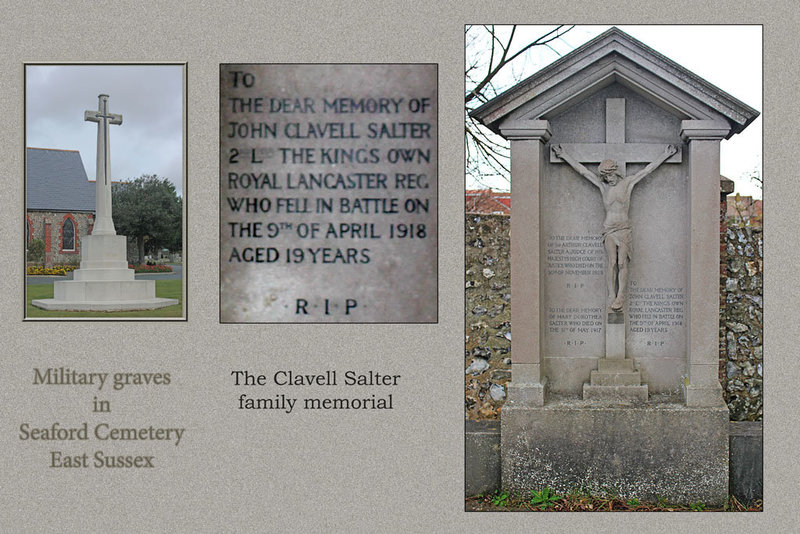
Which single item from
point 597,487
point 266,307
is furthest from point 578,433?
point 266,307

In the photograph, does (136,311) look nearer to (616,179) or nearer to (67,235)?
(67,235)

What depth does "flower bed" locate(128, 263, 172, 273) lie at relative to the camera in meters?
7.02

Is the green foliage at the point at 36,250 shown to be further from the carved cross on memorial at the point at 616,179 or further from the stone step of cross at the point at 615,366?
the stone step of cross at the point at 615,366

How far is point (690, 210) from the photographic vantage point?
558cm

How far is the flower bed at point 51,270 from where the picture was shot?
640cm

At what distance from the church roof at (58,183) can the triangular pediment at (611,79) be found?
4221 millimetres

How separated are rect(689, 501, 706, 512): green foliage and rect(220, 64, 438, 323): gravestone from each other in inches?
103

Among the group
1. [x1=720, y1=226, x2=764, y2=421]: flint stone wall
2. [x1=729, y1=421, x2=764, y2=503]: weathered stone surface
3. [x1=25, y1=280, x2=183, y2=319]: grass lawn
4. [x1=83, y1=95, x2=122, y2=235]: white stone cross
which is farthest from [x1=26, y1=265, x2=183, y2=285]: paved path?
[x1=720, y1=226, x2=764, y2=421]: flint stone wall

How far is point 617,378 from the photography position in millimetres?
5762

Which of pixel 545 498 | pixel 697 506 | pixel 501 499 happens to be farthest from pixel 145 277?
pixel 697 506

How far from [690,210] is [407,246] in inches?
93.8

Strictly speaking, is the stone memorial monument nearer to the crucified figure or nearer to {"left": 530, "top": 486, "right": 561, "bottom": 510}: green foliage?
{"left": 530, "top": 486, "right": 561, "bottom": 510}: green foliage

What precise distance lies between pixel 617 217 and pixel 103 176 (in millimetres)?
5955

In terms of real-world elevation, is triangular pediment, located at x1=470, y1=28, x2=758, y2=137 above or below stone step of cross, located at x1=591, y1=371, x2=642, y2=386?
above
